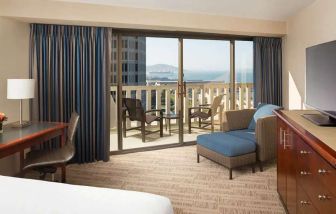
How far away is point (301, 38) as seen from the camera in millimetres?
3689

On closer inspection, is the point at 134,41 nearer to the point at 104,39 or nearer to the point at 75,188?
the point at 104,39

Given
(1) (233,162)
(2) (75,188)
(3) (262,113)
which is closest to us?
(2) (75,188)

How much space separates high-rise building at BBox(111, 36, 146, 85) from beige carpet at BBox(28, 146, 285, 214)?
121 centimetres

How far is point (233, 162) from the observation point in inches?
117

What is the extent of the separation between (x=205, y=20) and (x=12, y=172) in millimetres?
3250

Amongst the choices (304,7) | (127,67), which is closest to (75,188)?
(127,67)

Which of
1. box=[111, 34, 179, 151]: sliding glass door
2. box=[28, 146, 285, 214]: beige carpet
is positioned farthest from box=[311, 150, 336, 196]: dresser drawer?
box=[111, 34, 179, 151]: sliding glass door

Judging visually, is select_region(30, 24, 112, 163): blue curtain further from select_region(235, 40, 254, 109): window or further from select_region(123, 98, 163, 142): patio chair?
select_region(235, 40, 254, 109): window

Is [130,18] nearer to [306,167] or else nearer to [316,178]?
[306,167]

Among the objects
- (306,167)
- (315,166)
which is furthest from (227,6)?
(315,166)

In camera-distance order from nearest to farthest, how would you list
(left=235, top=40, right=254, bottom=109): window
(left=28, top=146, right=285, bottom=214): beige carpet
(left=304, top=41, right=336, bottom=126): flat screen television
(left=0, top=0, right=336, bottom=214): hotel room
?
(left=304, top=41, right=336, bottom=126): flat screen television < (left=0, top=0, right=336, bottom=214): hotel room < (left=28, top=146, right=285, bottom=214): beige carpet < (left=235, top=40, right=254, bottom=109): window

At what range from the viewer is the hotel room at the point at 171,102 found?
6.46 ft

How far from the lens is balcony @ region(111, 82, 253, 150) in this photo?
4.23 metres

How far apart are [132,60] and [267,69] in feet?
7.60
